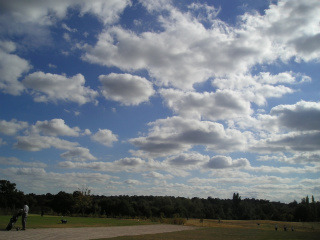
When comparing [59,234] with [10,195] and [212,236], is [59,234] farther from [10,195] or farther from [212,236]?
[10,195]

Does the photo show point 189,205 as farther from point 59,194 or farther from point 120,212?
point 59,194

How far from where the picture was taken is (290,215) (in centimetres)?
10262

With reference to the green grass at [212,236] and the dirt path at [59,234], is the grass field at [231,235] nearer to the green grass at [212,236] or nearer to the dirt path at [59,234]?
the green grass at [212,236]

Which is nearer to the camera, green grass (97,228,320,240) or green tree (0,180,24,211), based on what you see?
green grass (97,228,320,240)

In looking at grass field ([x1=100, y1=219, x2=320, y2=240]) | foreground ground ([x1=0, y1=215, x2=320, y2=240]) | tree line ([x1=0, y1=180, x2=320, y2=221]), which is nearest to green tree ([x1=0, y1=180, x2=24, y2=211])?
tree line ([x1=0, y1=180, x2=320, y2=221])

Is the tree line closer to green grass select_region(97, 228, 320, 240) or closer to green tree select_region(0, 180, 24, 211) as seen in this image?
green tree select_region(0, 180, 24, 211)

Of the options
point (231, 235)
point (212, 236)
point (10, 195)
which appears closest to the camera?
point (212, 236)

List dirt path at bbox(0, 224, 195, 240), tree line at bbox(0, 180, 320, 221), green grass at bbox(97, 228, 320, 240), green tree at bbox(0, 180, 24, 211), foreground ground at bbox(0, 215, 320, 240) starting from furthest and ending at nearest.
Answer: green tree at bbox(0, 180, 24, 211) → tree line at bbox(0, 180, 320, 221) → green grass at bbox(97, 228, 320, 240) → foreground ground at bbox(0, 215, 320, 240) → dirt path at bbox(0, 224, 195, 240)

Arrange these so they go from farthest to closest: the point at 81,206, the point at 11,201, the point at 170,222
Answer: the point at 11,201
the point at 81,206
the point at 170,222

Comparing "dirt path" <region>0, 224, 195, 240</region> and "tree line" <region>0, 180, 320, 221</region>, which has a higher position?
"dirt path" <region>0, 224, 195, 240</region>

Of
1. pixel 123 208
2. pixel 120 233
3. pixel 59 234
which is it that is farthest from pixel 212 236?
pixel 123 208

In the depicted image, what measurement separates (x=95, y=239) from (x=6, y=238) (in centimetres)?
493

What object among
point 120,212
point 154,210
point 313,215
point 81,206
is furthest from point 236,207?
point 81,206

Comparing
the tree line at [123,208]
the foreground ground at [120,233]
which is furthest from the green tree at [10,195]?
the foreground ground at [120,233]
